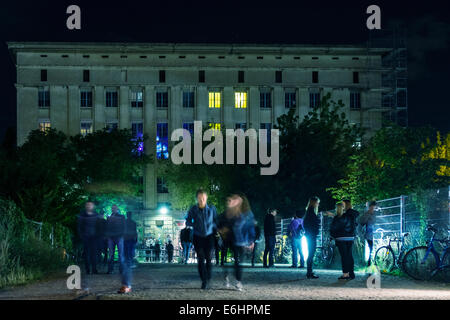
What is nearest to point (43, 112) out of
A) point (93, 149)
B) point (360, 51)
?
point (93, 149)

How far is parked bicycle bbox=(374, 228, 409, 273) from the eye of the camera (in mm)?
20663

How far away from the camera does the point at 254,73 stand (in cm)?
8838

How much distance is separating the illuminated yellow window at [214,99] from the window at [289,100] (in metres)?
7.59

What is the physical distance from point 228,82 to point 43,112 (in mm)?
20571

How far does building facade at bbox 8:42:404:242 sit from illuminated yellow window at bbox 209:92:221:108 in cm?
11

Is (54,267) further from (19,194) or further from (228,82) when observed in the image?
(228,82)

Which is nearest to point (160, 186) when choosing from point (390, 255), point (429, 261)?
point (390, 255)

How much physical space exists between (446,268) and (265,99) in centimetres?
7196

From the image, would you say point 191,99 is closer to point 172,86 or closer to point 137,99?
point 172,86

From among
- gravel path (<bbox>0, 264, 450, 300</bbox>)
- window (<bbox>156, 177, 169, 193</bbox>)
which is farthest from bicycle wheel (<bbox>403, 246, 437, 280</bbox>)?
window (<bbox>156, 177, 169, 193</bbox>)

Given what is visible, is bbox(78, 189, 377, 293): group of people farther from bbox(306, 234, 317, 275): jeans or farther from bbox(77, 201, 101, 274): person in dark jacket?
bbox(306, 234, 317, 275): jeans

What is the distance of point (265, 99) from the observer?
3499 inches

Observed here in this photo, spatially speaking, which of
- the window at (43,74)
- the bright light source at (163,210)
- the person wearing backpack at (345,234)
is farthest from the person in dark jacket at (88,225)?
the window at (43,74)

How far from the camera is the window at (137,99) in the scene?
286 feet
